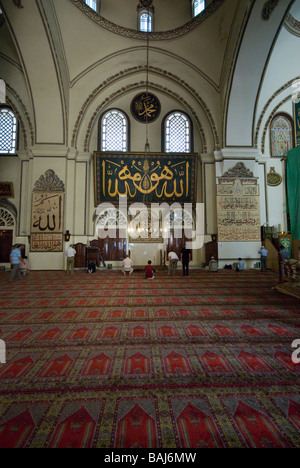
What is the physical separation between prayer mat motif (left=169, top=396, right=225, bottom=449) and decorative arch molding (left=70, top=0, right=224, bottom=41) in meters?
10.1

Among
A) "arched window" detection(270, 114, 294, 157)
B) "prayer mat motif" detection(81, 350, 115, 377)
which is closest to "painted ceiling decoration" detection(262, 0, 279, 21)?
"arched window" detection(270, 114, 294, 157)

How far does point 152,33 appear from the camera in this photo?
816 cm

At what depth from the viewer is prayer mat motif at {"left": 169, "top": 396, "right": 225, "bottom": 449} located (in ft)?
3.37

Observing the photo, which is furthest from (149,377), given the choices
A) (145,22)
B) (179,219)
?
(145,22)

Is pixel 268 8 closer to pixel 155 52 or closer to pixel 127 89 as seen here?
pixel 155 52

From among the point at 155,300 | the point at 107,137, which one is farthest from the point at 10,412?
the point at 107,137

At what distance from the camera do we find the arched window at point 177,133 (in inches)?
362

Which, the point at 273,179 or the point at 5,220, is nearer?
the point at 5,220

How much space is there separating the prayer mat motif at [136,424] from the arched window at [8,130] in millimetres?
9776

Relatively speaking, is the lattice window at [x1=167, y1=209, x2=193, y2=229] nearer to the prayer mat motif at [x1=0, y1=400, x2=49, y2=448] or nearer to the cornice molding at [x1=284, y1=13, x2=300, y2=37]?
the cornice molding at [x1=284, y1=13, x2=300, y2=37]

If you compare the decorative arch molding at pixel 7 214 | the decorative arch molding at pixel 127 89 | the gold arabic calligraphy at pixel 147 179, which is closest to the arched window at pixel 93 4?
the decorative arch molding at pixel 127 89

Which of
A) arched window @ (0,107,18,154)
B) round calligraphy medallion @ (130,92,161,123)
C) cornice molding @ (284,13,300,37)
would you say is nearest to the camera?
cornice molding @ (284,13,300,37)

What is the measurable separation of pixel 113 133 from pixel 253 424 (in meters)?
9.44

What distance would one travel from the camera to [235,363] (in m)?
1.72
